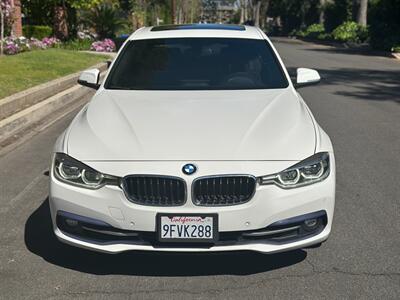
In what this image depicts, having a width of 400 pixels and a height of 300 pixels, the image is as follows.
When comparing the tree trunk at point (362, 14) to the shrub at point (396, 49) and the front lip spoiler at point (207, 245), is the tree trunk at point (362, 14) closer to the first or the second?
the shrub at point (396, 49)

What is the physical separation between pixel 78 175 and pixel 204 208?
82cm

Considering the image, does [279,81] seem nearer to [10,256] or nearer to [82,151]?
[82,151]

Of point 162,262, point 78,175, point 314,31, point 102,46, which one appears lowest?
point 314,31

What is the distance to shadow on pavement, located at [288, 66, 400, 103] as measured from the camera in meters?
12.4

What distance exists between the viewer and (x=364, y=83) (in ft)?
48.3

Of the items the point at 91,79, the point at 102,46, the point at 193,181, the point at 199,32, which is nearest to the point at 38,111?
the point at 91,79

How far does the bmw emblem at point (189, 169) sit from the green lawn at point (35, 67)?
698 centimetres

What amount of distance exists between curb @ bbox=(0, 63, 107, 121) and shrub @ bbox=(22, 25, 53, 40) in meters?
10.8

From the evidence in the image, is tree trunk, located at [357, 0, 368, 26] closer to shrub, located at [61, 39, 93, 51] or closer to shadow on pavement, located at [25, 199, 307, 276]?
shrub, located at [61, 39, 93, 51]

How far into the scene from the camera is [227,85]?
466 cm

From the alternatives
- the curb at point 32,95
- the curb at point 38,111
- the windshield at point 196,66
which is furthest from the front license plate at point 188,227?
the curb at point 32,95

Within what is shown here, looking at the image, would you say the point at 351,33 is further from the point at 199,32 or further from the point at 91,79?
the point at 91,79

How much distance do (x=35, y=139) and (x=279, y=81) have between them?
427 centimetres

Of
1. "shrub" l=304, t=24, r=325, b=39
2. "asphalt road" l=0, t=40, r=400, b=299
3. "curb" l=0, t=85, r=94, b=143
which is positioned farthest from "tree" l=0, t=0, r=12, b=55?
"shrub" l=304, t=24, r=325, b=39
